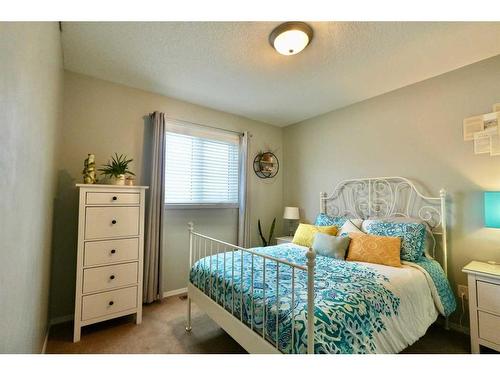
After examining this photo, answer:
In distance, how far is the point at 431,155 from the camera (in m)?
2.39

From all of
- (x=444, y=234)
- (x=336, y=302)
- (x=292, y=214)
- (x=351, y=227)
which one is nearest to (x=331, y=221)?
(x=351, y=227)

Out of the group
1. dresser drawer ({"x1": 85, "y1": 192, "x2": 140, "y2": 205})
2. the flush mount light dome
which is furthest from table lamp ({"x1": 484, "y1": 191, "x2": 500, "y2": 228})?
dresser drawer ({"x1": 85, "y1": 192, "x2": 140, "y2": 205})

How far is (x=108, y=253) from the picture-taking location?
2.10 metres

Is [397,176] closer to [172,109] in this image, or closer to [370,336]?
[370,336]

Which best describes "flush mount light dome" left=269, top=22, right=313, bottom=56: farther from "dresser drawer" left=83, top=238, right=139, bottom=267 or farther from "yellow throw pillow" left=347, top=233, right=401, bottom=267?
"dresser drawer" left=83, top=238, right=139, bottom=267

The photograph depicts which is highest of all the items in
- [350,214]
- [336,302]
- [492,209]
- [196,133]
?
[196,133]

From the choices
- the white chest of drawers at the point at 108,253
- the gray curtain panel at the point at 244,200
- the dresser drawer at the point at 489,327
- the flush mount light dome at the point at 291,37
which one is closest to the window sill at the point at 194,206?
the gray curtain panel at the point at 244,200

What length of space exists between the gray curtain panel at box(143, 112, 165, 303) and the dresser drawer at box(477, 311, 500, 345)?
291cm

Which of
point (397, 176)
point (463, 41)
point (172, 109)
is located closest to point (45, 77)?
point (172, 109)

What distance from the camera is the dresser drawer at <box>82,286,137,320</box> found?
1992 millimetres

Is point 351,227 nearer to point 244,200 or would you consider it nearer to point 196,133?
point 244,200

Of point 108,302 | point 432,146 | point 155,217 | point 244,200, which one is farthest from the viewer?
point 244,200

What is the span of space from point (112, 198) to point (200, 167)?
1.27 metres

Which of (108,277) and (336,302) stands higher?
(336,302)
